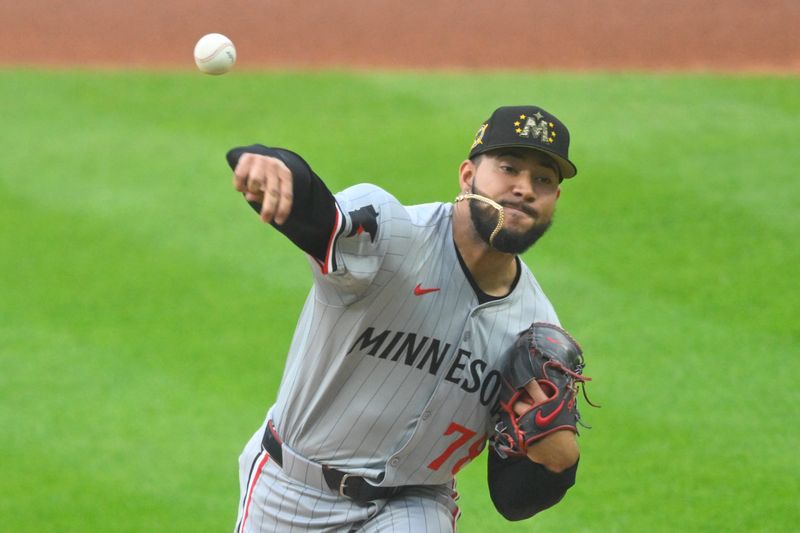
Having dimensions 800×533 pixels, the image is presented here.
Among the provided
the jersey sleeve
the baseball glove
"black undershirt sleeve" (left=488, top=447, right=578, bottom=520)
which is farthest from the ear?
"black undershirt sleeve" (left=488, top=447, right=578, bottom=520)

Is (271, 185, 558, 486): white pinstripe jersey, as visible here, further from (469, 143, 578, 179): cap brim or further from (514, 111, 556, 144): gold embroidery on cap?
(514, 111, 556, 144): gold embroidery on cap

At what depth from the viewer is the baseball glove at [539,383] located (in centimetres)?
366

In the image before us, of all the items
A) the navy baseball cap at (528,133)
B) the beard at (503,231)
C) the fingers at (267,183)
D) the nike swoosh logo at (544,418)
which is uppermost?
the navy baseball cap at (528,133)

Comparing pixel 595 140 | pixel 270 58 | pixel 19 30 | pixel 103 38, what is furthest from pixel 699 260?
pixel 19 30

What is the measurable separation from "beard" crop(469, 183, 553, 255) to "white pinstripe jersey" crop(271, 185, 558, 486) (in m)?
0.15

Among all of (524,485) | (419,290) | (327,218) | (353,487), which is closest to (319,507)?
(353,487)

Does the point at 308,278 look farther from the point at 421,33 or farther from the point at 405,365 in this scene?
the point at 421,33

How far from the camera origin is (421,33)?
47.4 ft

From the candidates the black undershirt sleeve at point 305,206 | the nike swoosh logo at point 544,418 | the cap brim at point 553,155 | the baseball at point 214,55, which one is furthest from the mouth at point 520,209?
the baseball at point 214,55

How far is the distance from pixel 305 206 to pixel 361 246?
30cm

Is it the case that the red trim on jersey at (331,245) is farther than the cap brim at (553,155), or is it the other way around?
the cap brim at (553,155)

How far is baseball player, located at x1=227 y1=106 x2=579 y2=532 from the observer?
3.66 m

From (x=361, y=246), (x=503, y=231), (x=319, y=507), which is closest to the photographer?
(x=361, y=246)

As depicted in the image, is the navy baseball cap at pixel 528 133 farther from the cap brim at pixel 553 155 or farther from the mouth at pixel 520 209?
the mouth at pixel 520 209
